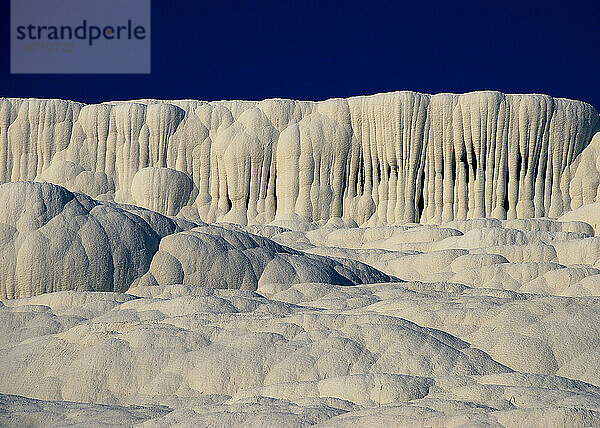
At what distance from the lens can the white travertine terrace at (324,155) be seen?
1118 inches

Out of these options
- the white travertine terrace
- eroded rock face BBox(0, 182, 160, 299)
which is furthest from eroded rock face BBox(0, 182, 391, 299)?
the white travertine terrace

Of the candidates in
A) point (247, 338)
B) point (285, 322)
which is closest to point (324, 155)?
point (285, 322)

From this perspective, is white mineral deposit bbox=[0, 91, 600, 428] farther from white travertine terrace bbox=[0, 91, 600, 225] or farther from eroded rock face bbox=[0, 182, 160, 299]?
white travertine terrace bbox=[0, 91, 600, 225]

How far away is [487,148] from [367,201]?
5071 millimetres

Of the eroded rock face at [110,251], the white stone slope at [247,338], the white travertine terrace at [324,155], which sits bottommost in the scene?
the white stone slope at [247,338]

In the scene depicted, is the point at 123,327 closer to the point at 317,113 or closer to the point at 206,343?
the point at 206,343

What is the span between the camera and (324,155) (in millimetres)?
29391

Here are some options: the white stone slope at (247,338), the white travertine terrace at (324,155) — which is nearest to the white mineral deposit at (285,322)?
the white stone slope at (247,338)

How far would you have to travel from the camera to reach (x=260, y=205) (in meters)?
29.6

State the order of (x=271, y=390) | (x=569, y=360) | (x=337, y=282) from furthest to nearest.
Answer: (x=337, y=282) → (x=569, y=360) → (x=271, y=390)

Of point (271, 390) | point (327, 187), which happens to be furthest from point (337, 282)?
point (327, 187)

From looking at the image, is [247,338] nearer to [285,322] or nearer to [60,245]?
[285,322]

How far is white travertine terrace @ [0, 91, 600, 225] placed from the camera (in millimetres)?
28406

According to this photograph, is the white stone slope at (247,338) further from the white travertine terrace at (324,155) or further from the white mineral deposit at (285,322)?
the white travertine terrace at (324,155)
